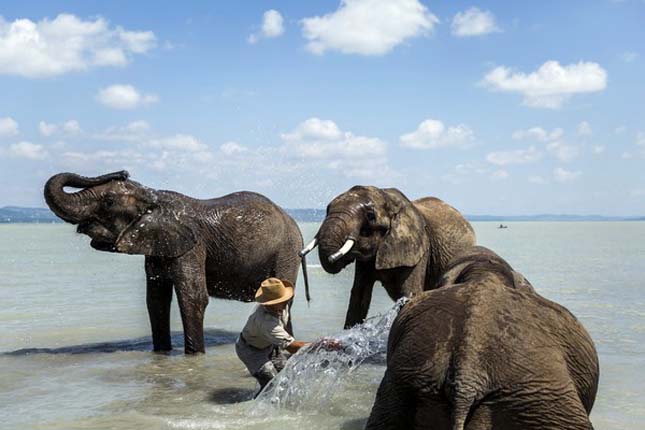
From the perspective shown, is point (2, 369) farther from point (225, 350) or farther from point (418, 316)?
point (418, 316)

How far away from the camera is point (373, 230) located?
29.0ft

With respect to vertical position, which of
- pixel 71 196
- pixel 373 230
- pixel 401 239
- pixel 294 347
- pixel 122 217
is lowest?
pixel 294 347

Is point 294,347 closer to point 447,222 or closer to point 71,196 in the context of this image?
point 447,222

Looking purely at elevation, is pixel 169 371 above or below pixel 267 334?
below

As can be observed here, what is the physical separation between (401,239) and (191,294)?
2905 mm

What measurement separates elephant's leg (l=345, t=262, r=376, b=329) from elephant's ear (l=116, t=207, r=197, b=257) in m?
2.23

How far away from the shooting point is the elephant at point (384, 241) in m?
8.50

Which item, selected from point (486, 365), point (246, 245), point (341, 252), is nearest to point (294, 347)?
point (341, 252)

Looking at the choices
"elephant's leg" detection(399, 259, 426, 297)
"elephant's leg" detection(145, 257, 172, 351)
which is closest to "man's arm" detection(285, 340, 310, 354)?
"elephant's leg" detection(399, 259, 426, 297)

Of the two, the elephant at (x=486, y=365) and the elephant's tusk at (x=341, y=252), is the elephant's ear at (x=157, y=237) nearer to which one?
the elephant's tusk at (x=341, y=252)

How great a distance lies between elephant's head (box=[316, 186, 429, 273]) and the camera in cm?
845

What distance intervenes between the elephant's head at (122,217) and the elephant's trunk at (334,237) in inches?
99.8

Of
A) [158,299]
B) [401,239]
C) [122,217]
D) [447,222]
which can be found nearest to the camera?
[401,239]

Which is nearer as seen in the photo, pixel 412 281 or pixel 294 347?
pixel 294 347
